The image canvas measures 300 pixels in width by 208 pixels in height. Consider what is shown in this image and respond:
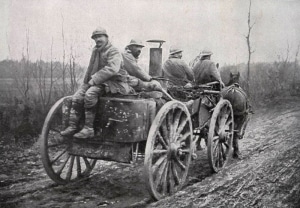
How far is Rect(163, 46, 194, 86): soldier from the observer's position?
6500 millimetres

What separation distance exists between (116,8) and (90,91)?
1278mm

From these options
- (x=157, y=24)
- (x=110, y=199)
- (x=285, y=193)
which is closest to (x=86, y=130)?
(x=110, y=199)

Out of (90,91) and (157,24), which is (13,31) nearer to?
(90,91)

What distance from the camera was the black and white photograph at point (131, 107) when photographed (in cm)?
405

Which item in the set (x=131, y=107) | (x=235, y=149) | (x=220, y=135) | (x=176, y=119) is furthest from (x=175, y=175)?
(x=235, y=149)

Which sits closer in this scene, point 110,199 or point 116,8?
point 110,199

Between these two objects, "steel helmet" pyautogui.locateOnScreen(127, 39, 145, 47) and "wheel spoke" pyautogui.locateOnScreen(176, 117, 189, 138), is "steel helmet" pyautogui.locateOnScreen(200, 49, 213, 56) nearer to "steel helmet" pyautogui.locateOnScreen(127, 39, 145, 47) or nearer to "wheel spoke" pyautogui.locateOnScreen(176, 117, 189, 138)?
"steel helmet" pyautogui.locateOnScreen(127, 39, 145, 47)

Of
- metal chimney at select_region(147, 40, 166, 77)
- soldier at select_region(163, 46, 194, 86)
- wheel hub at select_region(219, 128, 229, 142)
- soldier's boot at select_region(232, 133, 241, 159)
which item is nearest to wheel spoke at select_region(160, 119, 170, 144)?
metal chimney at select_region(147, 40, 166, 77)

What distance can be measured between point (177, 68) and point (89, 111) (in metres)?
2.82

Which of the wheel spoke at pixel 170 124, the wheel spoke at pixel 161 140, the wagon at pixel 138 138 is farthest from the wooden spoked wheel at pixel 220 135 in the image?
the wheel spoke at pixel 161 140

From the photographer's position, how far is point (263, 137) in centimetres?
769

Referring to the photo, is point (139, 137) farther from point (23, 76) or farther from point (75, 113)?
point (23, 76)

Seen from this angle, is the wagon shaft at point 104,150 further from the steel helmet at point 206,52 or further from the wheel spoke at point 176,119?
the steel helmet at point 206,52

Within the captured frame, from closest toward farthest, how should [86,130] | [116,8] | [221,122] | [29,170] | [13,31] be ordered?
[13,31] < [86,130] < [116,8] < [29,170] < [221,122]
